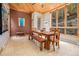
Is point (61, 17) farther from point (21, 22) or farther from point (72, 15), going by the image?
point (21, 22)

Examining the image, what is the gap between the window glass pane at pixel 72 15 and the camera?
2141mm

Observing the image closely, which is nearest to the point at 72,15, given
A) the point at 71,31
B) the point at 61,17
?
the point at 61,17

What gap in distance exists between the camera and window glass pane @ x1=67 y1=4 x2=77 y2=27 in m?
2.14

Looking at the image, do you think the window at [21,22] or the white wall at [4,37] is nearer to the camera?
the white wall at [4,37]

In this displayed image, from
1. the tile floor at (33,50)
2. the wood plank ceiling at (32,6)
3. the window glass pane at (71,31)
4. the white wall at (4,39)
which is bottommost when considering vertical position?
the tile floor at (33,50)

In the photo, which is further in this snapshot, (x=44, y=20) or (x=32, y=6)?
(x=44, y=20)

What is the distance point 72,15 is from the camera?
85.8 inches

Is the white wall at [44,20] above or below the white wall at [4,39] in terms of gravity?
above

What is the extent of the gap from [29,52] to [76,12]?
1189mm

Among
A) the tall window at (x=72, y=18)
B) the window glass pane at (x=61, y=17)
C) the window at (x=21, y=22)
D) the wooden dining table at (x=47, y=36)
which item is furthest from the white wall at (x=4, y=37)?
the tall window at (x=72, y=18)

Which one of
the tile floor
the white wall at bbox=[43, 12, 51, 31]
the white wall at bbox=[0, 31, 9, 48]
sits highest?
the white wall at bbox=[43, 12, 51, 31]

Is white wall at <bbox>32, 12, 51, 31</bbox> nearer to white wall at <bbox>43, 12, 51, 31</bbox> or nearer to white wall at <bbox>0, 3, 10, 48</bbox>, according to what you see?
white wall at <bbox>43, 12, 51, 31</bbox>

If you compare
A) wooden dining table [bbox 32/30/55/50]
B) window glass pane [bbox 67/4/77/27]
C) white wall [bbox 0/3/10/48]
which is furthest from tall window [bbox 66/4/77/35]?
white wall [bbox 0/3/10/48]

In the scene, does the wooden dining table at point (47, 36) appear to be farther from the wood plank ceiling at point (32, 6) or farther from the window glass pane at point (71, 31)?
the wood plank ceiling at point (32, 6)
